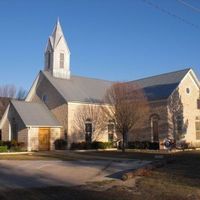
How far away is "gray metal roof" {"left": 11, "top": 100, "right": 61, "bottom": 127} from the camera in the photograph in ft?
119

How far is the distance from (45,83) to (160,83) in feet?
43.5

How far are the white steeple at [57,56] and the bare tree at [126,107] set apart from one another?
7.44 m

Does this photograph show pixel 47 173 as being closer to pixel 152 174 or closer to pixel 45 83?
pixel 152 174

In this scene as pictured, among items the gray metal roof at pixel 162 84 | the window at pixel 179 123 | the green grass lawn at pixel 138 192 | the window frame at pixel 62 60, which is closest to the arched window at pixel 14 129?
the window frame at pixel 62 60

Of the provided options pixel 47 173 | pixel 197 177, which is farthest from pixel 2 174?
pixel 197 177

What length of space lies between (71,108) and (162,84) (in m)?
11.3

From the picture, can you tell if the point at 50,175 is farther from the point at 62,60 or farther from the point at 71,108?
the point at 62,60

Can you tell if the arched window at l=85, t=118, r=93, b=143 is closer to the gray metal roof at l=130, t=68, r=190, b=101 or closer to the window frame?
the gray metal roof at l=130, t=68, r=190, b=101

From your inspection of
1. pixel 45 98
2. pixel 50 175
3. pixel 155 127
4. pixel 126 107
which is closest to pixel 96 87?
pixel 45 98

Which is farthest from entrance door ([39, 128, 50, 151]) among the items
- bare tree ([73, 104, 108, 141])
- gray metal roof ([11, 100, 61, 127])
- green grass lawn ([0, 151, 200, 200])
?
green grass lawn ([0, 151, 200, 200])

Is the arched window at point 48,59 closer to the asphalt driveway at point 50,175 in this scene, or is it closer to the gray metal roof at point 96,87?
the gray metal roof at point 96,87

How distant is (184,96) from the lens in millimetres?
40656

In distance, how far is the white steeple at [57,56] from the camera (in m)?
43.0

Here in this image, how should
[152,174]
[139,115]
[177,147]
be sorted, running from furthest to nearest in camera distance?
1. [177,147]
2. [139,115]
3. [152,174]
